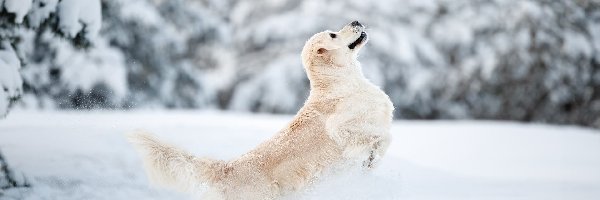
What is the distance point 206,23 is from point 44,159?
39.0 ft

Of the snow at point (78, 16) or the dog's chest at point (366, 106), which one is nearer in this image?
the dog's chest at point (366, 106)

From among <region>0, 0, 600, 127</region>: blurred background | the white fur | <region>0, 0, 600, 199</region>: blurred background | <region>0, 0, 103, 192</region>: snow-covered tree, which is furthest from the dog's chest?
<region>0, 0, 600, 127</region>: blurred background

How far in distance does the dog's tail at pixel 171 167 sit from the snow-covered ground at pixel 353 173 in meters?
0.51

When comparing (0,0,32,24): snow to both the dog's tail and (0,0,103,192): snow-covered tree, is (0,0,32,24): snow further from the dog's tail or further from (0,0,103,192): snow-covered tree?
the dog's tail

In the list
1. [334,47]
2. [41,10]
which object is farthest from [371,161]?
[41,10]

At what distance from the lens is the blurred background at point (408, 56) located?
54.1 ft

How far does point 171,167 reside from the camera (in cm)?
398

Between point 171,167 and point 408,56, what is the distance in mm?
13911

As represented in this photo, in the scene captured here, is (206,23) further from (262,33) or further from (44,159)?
(44,159)

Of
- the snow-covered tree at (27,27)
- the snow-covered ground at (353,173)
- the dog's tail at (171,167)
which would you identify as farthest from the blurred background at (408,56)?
the dog's tail at (171,167)

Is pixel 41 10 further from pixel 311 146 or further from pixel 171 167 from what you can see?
pixel 311 146

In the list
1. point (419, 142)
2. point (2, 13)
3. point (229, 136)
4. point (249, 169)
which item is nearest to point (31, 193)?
point (2, 13)

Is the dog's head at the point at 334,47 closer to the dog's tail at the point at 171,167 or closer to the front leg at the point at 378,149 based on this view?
the front leg at the point at 378,149

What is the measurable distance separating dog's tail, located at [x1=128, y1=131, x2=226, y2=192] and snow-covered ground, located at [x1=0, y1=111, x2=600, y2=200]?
0.51 meters
